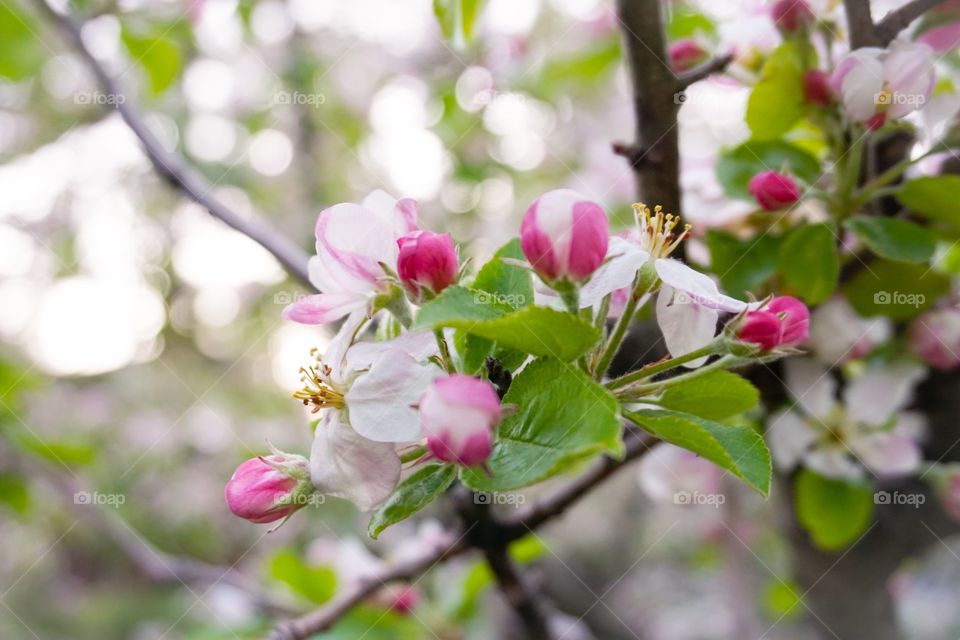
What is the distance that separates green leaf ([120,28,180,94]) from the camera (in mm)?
1350

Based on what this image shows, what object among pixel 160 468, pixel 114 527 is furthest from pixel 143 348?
pixel 114 527

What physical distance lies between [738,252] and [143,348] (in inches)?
164

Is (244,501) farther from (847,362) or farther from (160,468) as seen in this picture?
(160,468)

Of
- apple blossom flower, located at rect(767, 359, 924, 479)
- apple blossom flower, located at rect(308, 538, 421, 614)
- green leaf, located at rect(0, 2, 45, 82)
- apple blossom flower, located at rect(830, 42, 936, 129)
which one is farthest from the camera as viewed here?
green leaf, located at rect(0, 2, 45, 82)

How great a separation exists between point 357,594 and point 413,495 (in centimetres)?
40

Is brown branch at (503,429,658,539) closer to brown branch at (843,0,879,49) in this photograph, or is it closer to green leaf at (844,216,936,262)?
green leaf at (844,216,936,262)

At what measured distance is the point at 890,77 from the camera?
0.61 meters

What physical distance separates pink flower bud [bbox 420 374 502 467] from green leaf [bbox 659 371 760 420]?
0.14m

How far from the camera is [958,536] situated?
1.07 meters

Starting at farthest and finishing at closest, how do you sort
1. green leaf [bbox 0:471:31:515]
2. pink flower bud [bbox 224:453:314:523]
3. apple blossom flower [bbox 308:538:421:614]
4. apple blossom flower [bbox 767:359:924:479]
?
green leaf [bbox 0:471:31:515], apple blossom flower [bbox 308:538:421:614], apple blossom flower [bbox 767:359:924:479], pink flower bud [bbox 224:453:314:523]

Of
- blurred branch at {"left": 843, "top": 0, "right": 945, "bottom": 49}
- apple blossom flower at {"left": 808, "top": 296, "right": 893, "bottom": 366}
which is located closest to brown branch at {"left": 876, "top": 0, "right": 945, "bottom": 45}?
blurred branch at {"left": 843, "top": 0, "right": 945, "bottom": 49}

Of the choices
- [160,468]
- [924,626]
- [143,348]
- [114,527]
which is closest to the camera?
[114,527]

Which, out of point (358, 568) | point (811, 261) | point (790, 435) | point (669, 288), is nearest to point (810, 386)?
point (790, 435)

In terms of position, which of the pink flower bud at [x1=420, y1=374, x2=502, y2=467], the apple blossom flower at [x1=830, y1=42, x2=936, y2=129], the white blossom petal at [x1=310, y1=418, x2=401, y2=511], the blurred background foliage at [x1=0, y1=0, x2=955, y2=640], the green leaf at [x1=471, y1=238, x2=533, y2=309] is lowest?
the blurred background foliage at [x1=0, y1=0, x2=955, y2=640]
